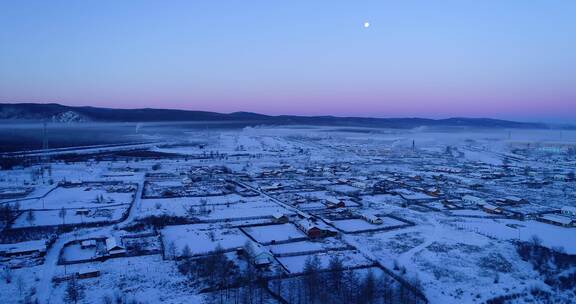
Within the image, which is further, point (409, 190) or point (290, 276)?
point (409, 190)

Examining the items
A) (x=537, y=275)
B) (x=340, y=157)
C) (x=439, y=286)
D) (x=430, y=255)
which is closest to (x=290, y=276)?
(x=439, y=286)

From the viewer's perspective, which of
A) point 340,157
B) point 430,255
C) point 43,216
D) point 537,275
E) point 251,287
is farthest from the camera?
point 340,157

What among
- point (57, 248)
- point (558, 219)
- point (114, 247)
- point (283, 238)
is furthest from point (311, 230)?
point (558, 219)

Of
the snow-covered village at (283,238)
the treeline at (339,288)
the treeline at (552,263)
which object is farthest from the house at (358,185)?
the treeline at (339,288)

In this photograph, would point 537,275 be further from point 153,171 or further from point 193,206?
point 153,171

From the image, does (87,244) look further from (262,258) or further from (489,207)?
(489,207)

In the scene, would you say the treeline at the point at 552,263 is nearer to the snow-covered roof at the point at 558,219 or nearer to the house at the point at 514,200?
the snow-covered roof at the point at 558,219

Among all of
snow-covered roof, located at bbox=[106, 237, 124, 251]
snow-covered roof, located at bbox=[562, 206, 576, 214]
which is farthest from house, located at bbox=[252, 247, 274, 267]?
snow-covered roof, located at bbox=[562, 206, 576, 214]
